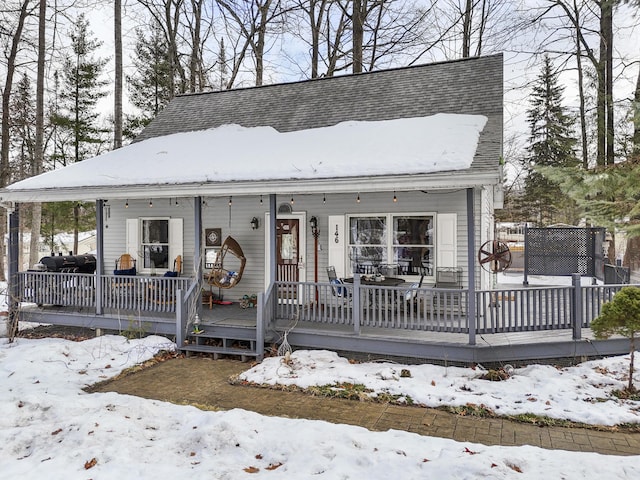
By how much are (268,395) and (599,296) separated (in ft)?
16.5

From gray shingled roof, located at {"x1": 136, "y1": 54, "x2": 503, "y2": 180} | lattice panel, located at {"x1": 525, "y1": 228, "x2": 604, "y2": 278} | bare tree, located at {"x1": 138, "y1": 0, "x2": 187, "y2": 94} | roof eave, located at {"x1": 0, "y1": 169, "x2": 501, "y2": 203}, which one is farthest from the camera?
bare tree, located at {"x1": 138, "y1": 0, "x2": 187, "y2": 94}

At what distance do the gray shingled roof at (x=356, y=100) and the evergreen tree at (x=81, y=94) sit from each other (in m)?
8.63

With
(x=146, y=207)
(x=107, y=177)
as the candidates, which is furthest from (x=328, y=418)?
(x=146, y=207)

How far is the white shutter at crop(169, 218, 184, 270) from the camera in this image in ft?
35.8

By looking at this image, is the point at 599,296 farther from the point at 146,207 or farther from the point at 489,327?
the point at 146,207

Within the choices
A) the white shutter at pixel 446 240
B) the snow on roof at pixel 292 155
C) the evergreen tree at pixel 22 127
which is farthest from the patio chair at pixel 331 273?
the evergreen tree at pixel 22 127

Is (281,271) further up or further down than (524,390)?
further up

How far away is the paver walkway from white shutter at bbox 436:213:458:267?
12.9 ft

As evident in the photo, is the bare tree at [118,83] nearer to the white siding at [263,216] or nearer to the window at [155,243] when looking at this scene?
the white siding at [263,216]

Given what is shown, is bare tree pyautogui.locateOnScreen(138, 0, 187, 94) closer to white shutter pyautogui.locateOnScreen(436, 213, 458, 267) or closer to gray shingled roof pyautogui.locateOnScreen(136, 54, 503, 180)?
gray shingled roof pyautogui.locateOnScreen(136, 54, 503, 180)

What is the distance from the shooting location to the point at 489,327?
6836mm

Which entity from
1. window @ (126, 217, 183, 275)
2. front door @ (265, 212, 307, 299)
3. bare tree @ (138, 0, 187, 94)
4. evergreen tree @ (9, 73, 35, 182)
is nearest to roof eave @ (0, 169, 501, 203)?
front door @ (265, 212, 307, 299)

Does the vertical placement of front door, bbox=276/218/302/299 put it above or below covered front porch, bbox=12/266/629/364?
above

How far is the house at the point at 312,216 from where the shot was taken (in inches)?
278
